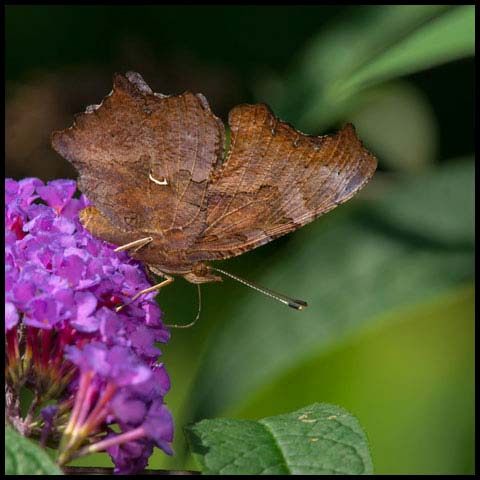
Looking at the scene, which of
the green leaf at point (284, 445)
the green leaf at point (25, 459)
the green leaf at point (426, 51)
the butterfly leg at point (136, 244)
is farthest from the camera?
the green leaf at point (426, 51)

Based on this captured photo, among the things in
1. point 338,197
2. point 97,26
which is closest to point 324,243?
point 338,197

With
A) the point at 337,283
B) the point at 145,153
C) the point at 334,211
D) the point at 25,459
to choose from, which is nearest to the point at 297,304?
the point at 145,153

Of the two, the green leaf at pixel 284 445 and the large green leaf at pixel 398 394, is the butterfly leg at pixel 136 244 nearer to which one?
the green leaf at pixel 284 445

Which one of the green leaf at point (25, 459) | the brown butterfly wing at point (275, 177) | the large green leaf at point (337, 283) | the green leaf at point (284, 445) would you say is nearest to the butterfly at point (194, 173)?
the brown butterfly wing at point (275, 177)

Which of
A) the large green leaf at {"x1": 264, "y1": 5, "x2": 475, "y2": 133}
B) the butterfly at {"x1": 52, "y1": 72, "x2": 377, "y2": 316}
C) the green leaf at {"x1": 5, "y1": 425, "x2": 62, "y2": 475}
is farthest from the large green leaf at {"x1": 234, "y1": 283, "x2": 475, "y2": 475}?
the green leaf at {"x1": 5, "y1": 425, "x2": 62, "y2": 475}

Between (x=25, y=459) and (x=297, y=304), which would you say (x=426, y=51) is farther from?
(x=25, y=459)

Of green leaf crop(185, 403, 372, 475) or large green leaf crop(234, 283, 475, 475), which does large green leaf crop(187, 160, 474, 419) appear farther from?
green leaf crop(185, 403, 372, 475)

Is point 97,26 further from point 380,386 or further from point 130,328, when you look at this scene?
point 130,328

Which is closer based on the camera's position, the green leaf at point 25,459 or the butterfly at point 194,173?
the green leaf at point 25,459
